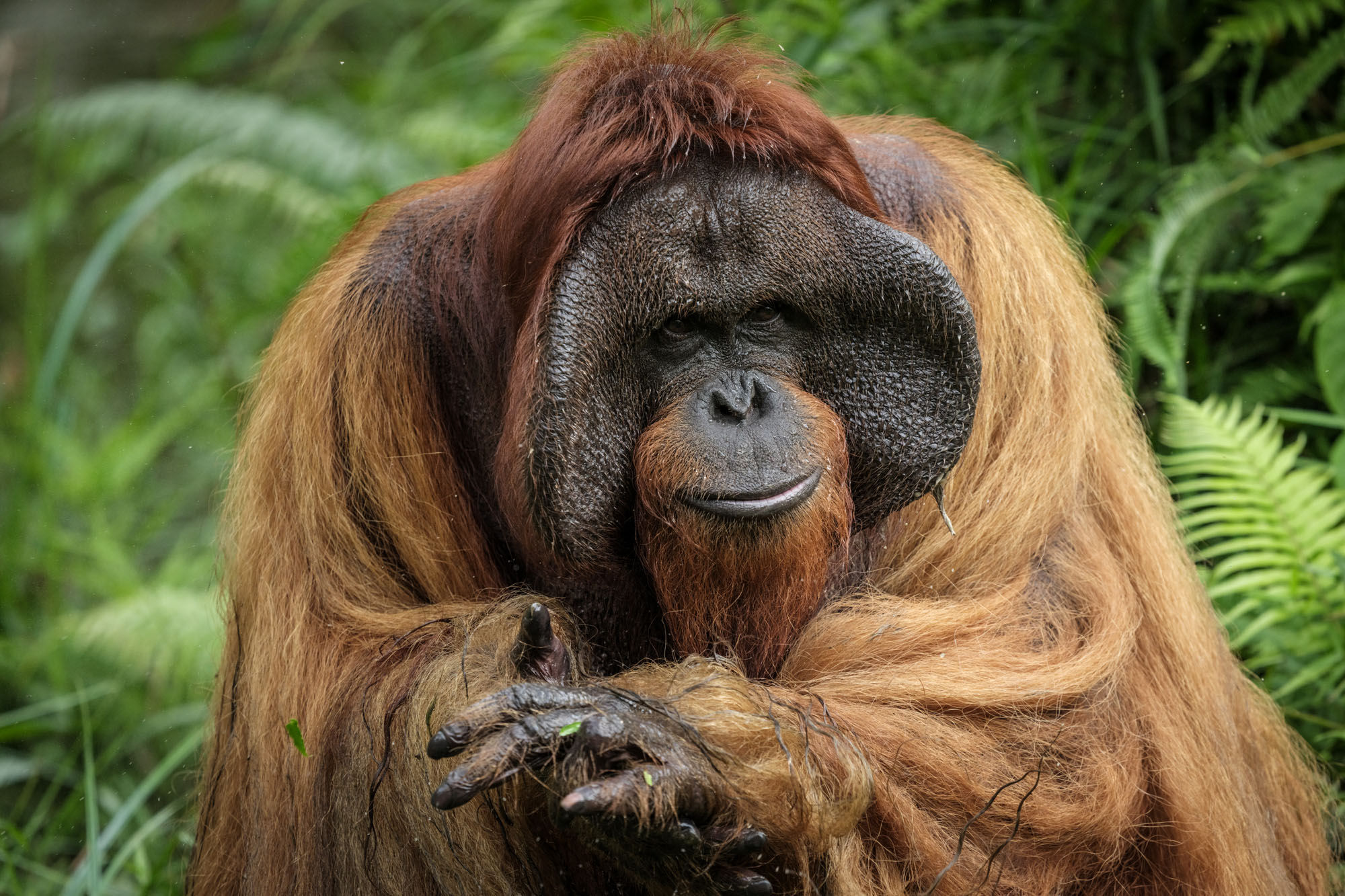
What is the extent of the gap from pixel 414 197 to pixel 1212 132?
94.5 inches

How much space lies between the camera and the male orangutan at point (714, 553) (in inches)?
77.3

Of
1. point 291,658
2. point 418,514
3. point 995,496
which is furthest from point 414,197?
point 995,496

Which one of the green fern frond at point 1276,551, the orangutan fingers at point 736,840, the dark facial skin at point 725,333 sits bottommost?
the green fern frond at point 1276,551

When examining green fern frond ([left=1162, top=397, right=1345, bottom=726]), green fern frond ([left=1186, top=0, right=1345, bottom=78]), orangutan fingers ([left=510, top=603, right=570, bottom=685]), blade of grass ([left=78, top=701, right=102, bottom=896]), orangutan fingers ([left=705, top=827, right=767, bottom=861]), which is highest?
green fern frond ([left=1186, top=0, right=1345, bottom=78])

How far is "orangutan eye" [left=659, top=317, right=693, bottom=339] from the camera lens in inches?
82.4

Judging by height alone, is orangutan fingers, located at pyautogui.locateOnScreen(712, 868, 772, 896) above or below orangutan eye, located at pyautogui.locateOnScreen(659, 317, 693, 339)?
below

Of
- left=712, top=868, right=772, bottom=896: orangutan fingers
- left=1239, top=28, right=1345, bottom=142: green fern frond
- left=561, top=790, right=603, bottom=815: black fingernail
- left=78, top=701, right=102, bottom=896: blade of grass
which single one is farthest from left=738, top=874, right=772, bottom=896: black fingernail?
left=1239, top=28, right=1345, bottom=142: green fern frond

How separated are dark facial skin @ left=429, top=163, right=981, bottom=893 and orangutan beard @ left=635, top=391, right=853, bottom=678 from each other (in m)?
0.03

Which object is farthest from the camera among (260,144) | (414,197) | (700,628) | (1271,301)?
(260,144)

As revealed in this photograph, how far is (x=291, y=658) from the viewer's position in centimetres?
229

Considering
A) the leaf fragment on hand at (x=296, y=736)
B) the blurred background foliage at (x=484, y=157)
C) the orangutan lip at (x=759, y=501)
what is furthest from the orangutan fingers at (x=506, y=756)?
the blurred background foliage at (x=484, y=157)

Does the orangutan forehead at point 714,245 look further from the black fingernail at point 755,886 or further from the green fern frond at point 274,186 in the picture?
the green fern frond at point 274,186

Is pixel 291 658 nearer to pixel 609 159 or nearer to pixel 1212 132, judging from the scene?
pixel 609 159

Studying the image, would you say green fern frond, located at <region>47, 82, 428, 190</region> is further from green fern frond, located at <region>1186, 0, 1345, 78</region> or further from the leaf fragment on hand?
the leaf fragment on hand
